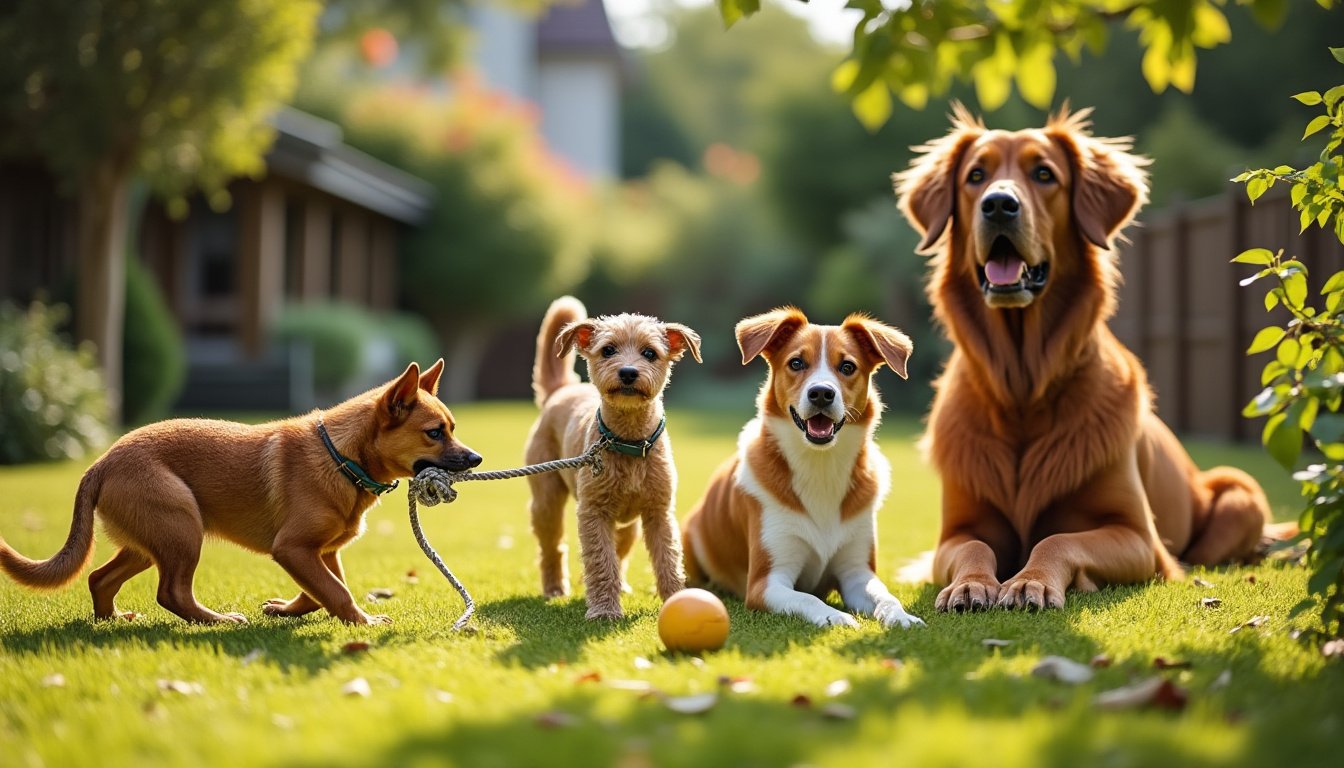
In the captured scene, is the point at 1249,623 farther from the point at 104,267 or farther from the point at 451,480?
the point at 104,267

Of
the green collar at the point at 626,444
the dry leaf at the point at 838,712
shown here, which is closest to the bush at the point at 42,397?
the green collar at the point at 626,444

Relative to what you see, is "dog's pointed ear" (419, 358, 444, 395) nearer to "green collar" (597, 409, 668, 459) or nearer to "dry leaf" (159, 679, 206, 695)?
"green collar" (597, 409, 668, 459)

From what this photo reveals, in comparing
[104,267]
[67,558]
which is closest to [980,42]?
[67,558]

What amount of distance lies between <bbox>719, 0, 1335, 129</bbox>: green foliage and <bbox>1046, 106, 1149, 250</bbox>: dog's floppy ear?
198cm

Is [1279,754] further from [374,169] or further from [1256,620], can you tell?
[374,169]

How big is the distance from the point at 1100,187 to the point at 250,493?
401 cm

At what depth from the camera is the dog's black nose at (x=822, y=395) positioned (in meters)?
4.92

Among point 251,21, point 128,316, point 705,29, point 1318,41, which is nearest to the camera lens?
point 251,21

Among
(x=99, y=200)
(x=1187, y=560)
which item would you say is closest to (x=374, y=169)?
(x=99, y=200)

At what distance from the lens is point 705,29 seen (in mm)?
78438

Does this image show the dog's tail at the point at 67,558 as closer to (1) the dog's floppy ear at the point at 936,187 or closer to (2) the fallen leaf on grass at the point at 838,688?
(2) the fallen leaf on grass at the point at 838,688

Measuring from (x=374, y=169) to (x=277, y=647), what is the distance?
21.1m

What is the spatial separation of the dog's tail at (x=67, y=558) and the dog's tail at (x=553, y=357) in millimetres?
2285

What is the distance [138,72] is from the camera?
546 inches
